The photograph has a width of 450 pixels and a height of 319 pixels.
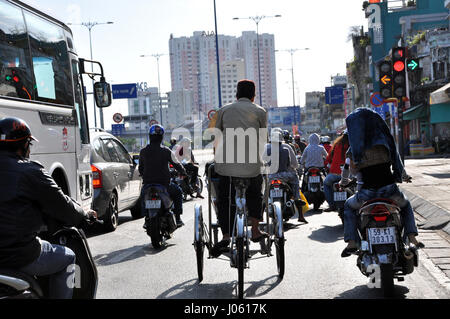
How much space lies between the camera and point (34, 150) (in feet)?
26.2

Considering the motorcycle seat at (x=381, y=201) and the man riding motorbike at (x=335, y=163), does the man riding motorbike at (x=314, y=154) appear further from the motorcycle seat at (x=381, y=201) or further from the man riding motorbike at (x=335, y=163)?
the motorcycle seat at (x=381, y=201)

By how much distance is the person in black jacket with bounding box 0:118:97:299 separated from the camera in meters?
3.98

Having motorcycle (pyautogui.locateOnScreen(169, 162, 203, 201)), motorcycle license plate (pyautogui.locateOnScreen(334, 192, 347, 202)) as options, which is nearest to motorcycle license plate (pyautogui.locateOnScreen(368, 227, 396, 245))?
motorcycle license plate (pyautogui.locateOnScreen(334, 192, 347, 202))

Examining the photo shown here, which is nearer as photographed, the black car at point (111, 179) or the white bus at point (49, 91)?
the white bus at point (49, 91)

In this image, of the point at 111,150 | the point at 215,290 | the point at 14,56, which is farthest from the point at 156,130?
the point at 215,290

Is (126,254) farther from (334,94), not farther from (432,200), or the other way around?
(334,94)

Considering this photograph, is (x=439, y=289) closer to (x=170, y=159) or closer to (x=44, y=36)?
(x=170, y=159)

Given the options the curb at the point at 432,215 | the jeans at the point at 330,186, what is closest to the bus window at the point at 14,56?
the jeans at the point at 330,186

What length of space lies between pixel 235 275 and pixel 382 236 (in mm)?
2022

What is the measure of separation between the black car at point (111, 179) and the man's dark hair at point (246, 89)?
16.7 feet

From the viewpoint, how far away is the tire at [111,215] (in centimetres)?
1181

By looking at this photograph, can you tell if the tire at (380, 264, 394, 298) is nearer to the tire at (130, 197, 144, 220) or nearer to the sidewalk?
the sidewalk

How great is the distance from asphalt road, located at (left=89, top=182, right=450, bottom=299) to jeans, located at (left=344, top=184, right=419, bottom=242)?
55cm
